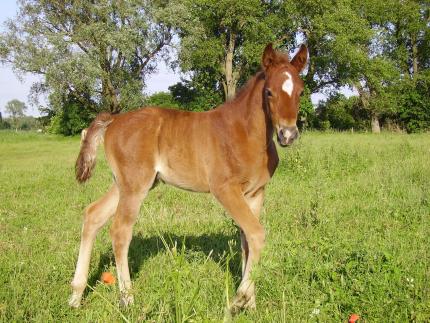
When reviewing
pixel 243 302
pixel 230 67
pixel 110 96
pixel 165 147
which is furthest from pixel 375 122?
pixel 243 302

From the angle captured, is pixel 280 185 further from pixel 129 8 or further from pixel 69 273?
pixel 129 8

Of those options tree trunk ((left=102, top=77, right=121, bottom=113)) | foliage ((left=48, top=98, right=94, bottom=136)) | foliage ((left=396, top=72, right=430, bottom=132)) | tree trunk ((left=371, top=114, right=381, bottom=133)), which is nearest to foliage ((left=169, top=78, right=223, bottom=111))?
tree trunk ((left=102, top=77, right=121, bottom=113))

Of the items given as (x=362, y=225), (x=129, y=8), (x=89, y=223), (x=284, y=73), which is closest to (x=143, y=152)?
(x=89, y=223)

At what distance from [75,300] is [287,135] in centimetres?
249

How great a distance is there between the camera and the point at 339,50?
1331 inches

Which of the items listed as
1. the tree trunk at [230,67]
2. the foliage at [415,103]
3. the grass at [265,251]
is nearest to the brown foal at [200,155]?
the grass at [265,251]

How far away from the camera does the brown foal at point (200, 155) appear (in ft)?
13.1

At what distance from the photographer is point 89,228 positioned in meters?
4.55

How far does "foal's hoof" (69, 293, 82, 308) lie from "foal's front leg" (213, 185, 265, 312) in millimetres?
1513

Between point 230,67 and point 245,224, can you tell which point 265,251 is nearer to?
A: point 245,224

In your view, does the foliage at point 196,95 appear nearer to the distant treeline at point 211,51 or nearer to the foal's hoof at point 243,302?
the distant treeline at point 211,51

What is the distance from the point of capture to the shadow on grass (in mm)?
4879

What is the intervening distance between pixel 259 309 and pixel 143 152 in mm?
1916

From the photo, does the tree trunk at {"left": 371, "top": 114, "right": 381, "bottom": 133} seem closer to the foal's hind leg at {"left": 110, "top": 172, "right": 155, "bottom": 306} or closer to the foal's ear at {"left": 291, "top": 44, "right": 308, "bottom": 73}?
the foal's ear at {"left": 291, "top": 44, "right": 308, "bottom": 73}
